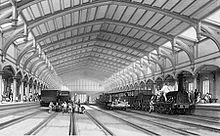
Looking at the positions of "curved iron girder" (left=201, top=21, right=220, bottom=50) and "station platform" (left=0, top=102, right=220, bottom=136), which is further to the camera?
"curved iron girder" (left=201, top=21, right=220, bottom=50)

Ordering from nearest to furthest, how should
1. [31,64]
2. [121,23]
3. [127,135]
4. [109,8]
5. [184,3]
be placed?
[127,135], [184,3], [109,8], [121,23], [31,64]

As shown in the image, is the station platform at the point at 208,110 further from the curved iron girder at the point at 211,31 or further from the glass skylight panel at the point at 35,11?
the glass skylight panel at the point at 35,11

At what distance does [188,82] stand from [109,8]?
17180mm

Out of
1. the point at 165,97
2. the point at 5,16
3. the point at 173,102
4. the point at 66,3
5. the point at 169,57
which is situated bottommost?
the point at 173,102

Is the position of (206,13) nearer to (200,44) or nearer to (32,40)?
(200,44)

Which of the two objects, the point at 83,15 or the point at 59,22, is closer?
the point at 83,15

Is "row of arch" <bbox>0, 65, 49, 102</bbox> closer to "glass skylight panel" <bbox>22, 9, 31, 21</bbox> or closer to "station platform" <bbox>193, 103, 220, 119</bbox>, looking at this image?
"glass skylight panel" <bbox>22, 9, 31, 21</bbox>

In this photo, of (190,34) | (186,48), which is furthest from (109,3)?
(186,48)

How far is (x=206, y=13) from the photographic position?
2883cm

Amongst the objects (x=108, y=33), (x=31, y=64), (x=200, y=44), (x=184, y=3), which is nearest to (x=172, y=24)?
(x=200, y=44)

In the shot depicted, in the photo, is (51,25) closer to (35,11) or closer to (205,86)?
(35,11)

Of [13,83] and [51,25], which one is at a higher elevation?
[51,25]

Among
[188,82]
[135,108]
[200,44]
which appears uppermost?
[200,44]

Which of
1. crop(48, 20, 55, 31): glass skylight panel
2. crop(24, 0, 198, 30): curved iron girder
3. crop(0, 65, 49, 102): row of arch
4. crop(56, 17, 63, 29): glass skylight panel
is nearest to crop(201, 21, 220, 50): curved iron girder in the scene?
crop(24, 0, 198, 30): curved iron girder
